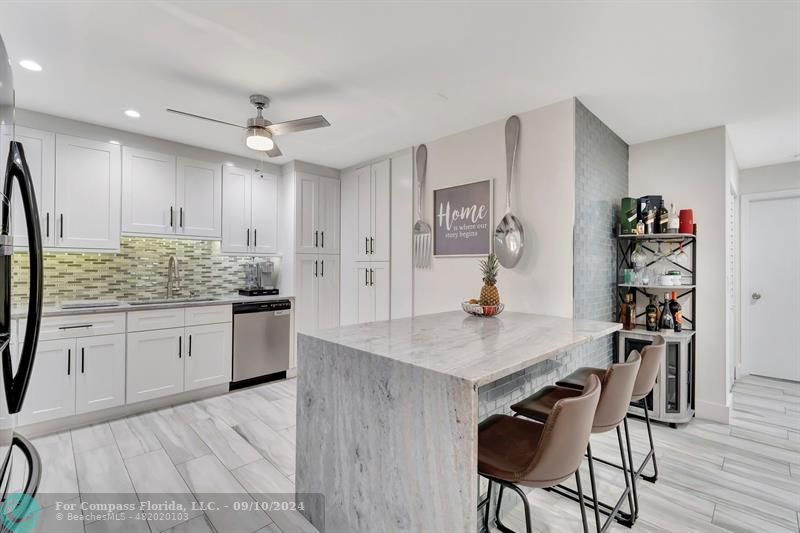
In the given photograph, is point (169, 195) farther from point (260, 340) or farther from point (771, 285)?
point (771, 285)

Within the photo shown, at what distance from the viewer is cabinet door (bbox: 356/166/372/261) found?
176 inches

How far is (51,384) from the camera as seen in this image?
2863 millimetres

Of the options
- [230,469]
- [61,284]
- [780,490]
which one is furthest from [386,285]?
[780,490]

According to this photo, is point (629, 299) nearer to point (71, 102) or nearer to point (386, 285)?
point (386, 285)

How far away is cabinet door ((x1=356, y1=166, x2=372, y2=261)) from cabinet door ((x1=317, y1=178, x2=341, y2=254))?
15.6 inches

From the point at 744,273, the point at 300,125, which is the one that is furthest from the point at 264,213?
the point at 744,273

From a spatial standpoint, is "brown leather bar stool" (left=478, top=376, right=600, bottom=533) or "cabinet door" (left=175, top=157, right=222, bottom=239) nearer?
"brown leather bar stool" (left=478, top=376, right=600, bottom=533)

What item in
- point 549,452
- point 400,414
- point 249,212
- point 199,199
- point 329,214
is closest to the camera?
point 549,452

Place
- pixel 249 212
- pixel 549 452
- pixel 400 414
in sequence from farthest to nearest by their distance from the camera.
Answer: pixel 249 212 → pixel 400 414 → pixel 549 452

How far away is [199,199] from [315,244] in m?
1.37

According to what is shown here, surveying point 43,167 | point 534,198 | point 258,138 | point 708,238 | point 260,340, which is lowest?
point 260,340

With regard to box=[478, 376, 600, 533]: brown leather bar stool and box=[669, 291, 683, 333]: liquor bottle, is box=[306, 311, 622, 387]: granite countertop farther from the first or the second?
box=[669, 291, 683, 333]: liquor bottle

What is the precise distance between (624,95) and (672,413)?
2567 mm

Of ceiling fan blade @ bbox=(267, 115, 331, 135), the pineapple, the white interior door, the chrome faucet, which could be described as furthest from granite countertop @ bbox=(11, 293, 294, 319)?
the white interior door
